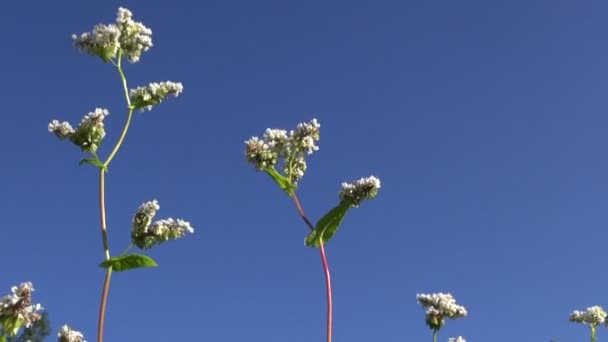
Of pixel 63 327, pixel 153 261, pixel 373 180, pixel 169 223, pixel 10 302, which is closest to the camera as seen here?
pixel 10 302

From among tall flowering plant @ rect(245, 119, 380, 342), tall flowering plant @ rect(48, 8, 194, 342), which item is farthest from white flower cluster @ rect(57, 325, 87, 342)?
tall flowering plant @ rect(245, 119, 380, 342)

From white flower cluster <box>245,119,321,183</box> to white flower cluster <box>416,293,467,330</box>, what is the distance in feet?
7.72

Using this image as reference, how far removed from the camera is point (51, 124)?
949cm

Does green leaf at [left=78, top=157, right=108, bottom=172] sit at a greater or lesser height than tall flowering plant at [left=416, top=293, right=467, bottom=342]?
greater

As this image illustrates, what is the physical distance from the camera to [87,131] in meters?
9.45

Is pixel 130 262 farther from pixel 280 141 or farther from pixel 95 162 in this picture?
pixel 280 141

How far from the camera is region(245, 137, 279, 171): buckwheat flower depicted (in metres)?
10.5

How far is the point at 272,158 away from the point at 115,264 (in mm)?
2912

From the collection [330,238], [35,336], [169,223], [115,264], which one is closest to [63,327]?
[115,264]

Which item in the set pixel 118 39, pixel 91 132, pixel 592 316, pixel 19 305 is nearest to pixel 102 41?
pixel 118 39

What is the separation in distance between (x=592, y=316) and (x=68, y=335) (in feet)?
30.8

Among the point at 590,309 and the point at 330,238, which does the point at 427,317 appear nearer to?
the point at 330,238

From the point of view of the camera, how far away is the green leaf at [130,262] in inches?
318

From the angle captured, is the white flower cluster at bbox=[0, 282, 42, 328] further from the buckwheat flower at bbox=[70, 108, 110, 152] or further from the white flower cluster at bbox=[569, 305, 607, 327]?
the white flower cluster at bbox=[569, 305, 607, 327]
